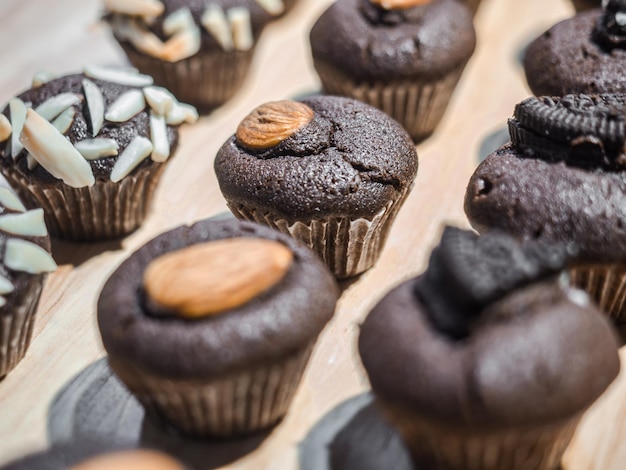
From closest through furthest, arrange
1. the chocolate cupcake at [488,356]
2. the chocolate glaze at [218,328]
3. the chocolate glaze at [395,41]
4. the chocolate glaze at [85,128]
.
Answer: the chocolate cupcake at [488,356]
the chocolate glaze at [218,328]
the chocolate glaze at [85,128]
the chocolate glaze at [395,41]

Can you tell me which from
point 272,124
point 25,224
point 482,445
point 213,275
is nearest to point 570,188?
point 482,445

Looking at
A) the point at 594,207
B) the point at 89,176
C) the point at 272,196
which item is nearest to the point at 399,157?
the point at 272,196

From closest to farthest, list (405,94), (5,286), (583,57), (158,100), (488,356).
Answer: (488,356) → (5,286) → (158,100) → (583,57) → (405,94)

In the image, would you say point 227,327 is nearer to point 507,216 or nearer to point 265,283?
point 265,283

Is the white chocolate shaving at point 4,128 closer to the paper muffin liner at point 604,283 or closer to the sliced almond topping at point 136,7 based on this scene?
the sliced almond topping at point 136,7

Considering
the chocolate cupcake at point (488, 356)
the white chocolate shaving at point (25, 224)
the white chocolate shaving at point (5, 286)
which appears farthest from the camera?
the white chocolate shaving at point (25, 224)

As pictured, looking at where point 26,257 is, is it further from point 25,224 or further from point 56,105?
point 56,105

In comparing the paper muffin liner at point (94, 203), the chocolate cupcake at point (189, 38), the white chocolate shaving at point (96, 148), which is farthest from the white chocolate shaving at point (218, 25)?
the white chocolate shaving at point (96, 148)
